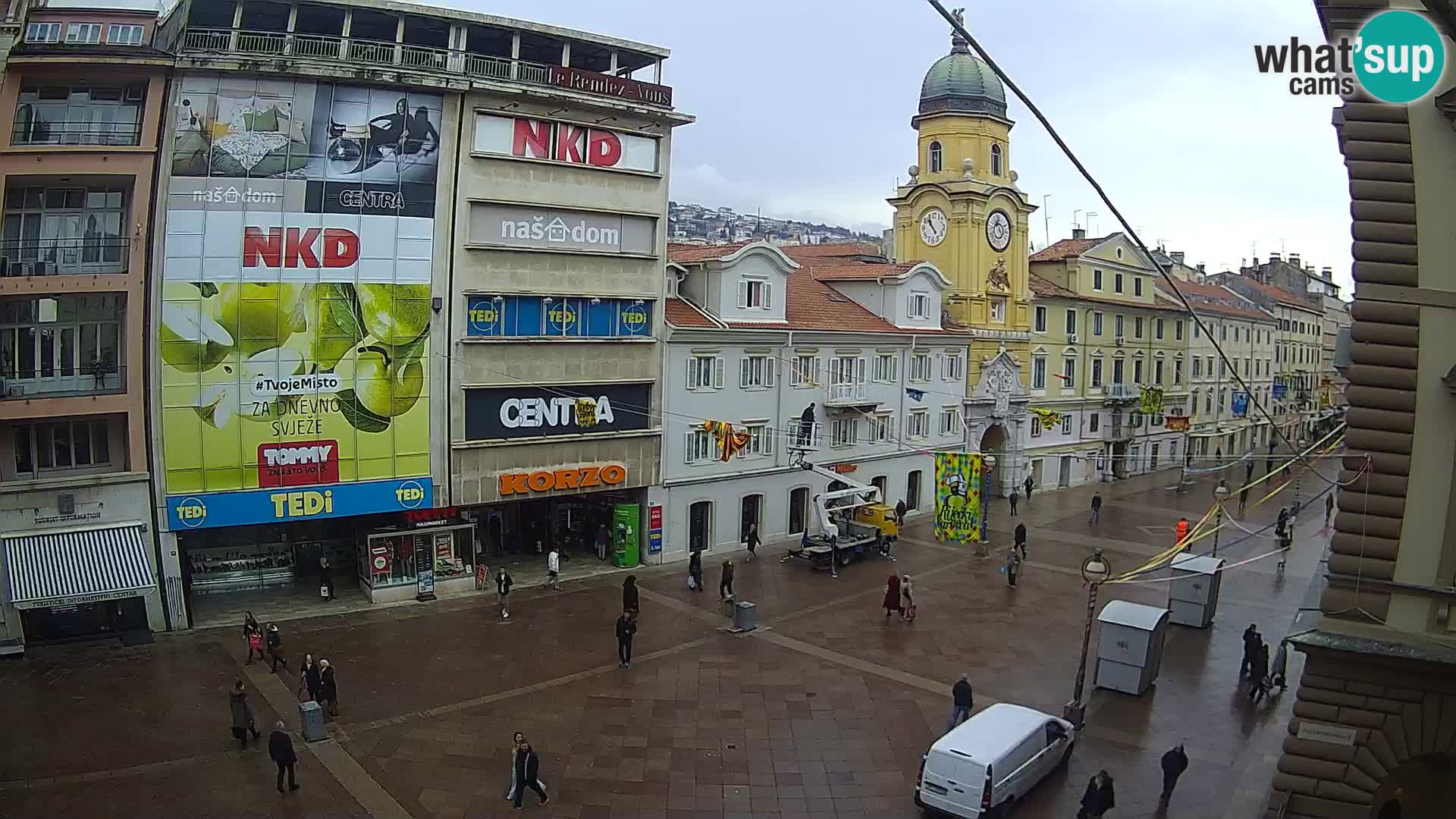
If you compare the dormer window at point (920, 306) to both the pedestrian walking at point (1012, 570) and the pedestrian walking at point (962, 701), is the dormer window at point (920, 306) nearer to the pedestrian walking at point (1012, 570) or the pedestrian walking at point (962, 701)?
the pedestrian walking at point (1012, 570)


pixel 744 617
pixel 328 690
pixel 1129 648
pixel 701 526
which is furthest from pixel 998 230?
pixel 328 690

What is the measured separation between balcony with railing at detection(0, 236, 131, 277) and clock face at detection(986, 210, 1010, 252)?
39.2 meters

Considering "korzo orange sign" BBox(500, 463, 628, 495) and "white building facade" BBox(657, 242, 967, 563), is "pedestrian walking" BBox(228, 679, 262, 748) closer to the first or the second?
"korzo orange sign" BBox(500, 463, 628, 495)

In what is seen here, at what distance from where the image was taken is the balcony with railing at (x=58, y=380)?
2556cm

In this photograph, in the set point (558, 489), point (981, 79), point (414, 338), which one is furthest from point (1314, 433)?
point (414, 338)

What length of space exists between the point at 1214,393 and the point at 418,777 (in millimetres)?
69346

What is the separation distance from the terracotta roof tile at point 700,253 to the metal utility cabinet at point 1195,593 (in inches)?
749

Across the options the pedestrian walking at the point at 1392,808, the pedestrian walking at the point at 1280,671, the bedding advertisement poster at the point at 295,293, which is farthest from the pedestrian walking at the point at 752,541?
the pedestrian walking at the point at 1392,808

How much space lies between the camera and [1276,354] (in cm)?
8375

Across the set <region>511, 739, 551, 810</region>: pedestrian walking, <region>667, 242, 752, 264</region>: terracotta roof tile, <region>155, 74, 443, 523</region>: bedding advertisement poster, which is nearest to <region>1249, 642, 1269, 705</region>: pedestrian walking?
<region>511, 739, 551, 810</region>: pedestrian walking

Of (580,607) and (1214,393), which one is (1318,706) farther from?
(1214,393)

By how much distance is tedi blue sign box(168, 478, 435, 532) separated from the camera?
88.6ft

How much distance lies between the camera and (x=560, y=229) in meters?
32.2

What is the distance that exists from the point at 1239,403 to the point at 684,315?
55.0 metres
